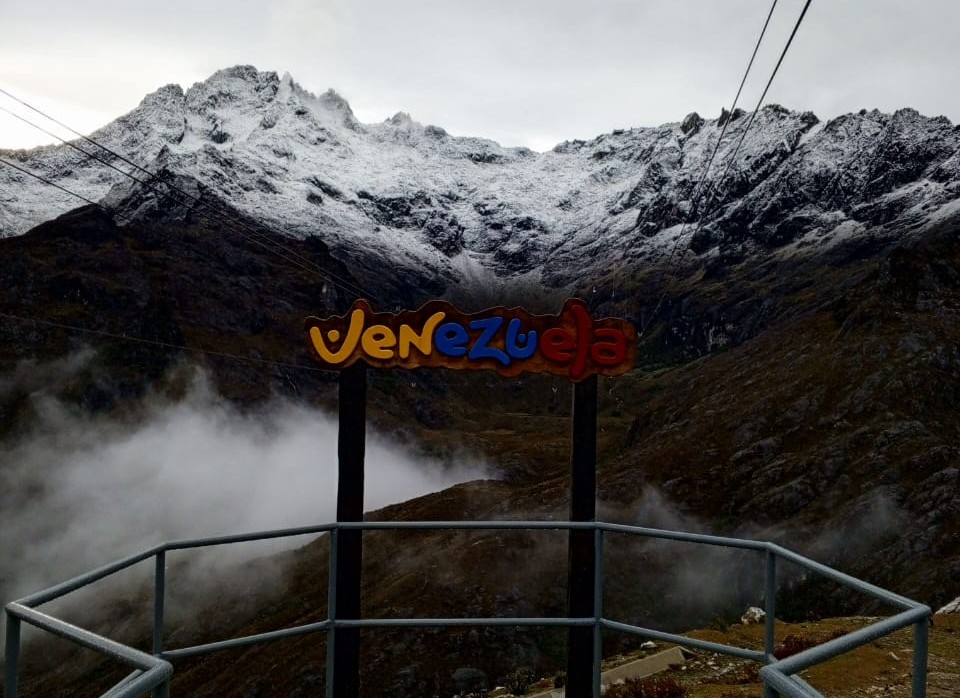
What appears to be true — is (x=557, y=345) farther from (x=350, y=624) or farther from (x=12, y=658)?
(x=12, y=658)

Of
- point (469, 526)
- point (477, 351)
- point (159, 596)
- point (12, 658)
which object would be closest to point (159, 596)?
point (159, 596)

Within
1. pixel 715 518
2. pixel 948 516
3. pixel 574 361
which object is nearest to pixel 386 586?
pixel 715 518

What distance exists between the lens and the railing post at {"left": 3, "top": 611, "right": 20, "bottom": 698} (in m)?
4.54

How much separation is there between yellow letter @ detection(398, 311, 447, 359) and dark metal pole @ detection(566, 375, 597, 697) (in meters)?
2.59

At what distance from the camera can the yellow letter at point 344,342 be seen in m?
13.6

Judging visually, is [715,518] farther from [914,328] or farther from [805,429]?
[914,328]

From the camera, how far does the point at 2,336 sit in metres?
176

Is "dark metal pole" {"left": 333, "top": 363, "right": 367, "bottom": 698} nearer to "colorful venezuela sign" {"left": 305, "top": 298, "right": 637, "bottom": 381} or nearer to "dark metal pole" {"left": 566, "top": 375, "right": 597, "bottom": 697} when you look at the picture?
"colorful venezuela sign" {"left": 305, "top": 298, "right": 637, "bottom": 381}

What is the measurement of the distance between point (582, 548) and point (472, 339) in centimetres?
395

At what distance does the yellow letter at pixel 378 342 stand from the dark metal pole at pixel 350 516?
0.32 meters

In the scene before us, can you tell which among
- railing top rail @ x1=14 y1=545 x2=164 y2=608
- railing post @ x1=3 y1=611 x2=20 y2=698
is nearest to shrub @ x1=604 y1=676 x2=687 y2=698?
railing top rail @ x1=14 y1=545 x2=164 y2=608

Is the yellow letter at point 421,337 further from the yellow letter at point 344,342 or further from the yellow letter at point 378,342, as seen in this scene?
the yellow letter at point 344,342

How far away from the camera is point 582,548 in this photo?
39.9 ft

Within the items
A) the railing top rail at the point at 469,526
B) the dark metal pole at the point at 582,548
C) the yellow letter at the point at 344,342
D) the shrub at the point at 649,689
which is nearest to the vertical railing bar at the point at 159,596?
the railing top rail at the point at 469,526
